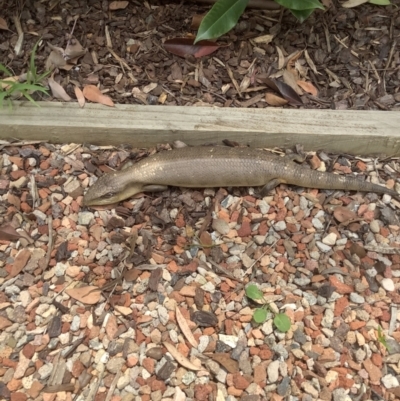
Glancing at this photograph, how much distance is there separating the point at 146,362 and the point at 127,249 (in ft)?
2.15

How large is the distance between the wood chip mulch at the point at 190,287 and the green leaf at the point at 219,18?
0.78 meters

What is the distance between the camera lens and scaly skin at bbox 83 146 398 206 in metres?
2.88

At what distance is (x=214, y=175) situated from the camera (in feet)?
9.48

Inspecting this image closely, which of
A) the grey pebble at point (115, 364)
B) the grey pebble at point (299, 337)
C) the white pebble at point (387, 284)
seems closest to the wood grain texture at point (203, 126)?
the white pebble at point (387, 284)

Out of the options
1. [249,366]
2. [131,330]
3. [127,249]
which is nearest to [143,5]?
[127,249]

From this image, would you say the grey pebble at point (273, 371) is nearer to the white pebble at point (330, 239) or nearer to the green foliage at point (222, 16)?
the white pebble at point (330, 239)

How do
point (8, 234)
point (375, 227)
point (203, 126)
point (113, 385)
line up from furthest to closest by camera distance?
point (203, 126) → point (375, 227) → point (8, 234) → point (113, 385)

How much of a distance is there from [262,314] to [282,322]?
0.11 metres

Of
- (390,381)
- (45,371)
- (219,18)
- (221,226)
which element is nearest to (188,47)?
(219,18)

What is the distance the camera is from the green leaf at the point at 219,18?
2.88 m

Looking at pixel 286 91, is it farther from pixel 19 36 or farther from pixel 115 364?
pixel 115 364

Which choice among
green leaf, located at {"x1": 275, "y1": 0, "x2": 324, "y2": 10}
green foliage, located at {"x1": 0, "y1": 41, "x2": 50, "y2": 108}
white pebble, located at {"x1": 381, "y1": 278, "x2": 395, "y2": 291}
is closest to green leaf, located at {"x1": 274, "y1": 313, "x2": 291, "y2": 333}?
white pebble, located at {"x1": 381, "y1": 278, "x2": 395, "y2": 291}

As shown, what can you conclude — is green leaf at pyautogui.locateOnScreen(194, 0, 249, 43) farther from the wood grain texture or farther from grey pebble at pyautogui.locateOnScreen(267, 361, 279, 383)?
grey pebble at pyautogui.locateOnScreen(267, 361, 279, 383)

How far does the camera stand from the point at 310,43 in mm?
3342
